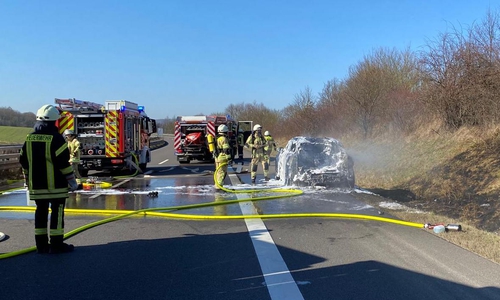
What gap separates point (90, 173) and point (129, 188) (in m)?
5.51

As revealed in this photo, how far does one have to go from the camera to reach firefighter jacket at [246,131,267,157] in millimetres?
12680

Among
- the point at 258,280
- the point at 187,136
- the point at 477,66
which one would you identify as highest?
the point at 477,66

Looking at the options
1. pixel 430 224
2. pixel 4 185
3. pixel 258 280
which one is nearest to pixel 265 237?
pixel 258 280

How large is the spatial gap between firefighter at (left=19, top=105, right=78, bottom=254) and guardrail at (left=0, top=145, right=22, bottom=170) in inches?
386

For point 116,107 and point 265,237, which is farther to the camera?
point 116,107

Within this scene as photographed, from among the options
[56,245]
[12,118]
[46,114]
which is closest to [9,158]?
[46,114]

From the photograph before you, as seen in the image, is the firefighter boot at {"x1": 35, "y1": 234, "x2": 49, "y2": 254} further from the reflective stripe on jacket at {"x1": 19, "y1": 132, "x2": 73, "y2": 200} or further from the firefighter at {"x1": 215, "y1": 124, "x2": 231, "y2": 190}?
the firefighter at {"x1": 215, "y1": 124, "x2": 231, "y2": 190}

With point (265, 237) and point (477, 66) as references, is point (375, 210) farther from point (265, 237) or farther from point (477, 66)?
point (477, 66)

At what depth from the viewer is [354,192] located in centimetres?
1021

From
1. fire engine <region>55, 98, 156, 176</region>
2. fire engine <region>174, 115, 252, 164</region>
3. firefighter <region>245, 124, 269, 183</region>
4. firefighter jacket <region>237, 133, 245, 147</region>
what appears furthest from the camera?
firefighter jacket <region>237, 133, 245, 147</region>

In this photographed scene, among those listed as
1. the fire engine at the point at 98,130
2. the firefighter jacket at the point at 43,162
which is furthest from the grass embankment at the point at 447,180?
the fire engine at the point at 98,130

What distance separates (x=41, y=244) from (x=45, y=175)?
85 centimetres

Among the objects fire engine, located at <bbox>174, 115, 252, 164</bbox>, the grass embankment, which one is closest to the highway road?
the grass embankment

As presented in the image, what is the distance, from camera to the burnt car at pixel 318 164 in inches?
420
